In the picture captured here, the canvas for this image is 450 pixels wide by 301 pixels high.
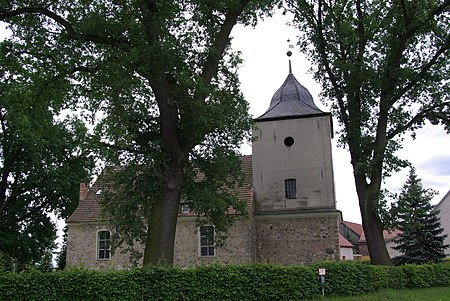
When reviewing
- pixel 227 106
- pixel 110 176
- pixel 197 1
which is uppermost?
pixel 197 1

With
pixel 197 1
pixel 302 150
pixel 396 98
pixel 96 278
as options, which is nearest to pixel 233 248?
pixel 302 150

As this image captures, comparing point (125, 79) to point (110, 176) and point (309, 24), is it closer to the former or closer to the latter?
point (110, 176)

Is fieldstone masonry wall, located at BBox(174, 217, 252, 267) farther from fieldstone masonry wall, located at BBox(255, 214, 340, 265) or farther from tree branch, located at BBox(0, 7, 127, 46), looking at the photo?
tree branch, located at BBox(0, 7, 127, 46)

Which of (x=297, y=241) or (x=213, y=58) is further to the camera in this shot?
(x=297, y=241)

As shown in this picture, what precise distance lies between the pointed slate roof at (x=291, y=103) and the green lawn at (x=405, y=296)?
10432 millimetres

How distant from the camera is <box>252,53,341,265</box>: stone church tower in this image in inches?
851

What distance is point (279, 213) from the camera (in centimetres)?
2219

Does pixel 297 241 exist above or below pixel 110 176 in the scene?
below

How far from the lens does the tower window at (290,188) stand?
2247 centimetres

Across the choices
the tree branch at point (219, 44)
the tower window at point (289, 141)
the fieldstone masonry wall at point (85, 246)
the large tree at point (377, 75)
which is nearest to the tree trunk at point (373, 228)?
the large tree at point (377, 75)

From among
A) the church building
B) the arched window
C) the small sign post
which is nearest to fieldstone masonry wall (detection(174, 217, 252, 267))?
the church building

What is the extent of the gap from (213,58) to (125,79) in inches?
106

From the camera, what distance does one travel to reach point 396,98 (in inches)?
672

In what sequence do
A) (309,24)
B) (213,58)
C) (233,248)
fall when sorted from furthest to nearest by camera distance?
(233,248) → (309,24) → (213,58)
